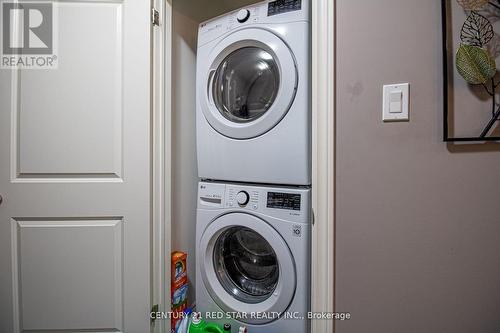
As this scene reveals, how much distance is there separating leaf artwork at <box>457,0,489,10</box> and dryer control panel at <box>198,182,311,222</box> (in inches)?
31.1

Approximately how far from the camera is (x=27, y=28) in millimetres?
1134

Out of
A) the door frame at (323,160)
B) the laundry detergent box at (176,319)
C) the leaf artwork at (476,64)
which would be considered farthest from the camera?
the laundry detergent box at (176,319)

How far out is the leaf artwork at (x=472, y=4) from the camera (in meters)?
0.75

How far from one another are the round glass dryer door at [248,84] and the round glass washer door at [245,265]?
0.46 m

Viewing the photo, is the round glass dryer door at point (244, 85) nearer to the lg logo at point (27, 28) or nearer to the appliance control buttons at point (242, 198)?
the appliance control buttons at point (242, 198)

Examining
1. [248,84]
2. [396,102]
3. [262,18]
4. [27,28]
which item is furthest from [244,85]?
[27,28]

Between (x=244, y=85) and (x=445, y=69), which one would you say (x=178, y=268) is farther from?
(x=445, y=69)

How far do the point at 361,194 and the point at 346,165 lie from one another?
0.11 metres

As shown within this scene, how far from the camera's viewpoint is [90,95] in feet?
3.78

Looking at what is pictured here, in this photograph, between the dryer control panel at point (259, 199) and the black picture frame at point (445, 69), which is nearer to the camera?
the black picture frame at point (445, 69)

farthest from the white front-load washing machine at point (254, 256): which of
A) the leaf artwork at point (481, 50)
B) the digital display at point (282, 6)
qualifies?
the digital display at point (282, 6)

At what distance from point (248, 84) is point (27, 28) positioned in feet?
3.48

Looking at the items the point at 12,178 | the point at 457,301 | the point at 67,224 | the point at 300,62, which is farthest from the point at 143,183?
the point at 457,301

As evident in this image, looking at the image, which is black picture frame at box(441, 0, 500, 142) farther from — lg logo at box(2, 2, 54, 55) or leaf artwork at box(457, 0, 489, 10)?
lg logo at box(2, 2, 54, 55)
